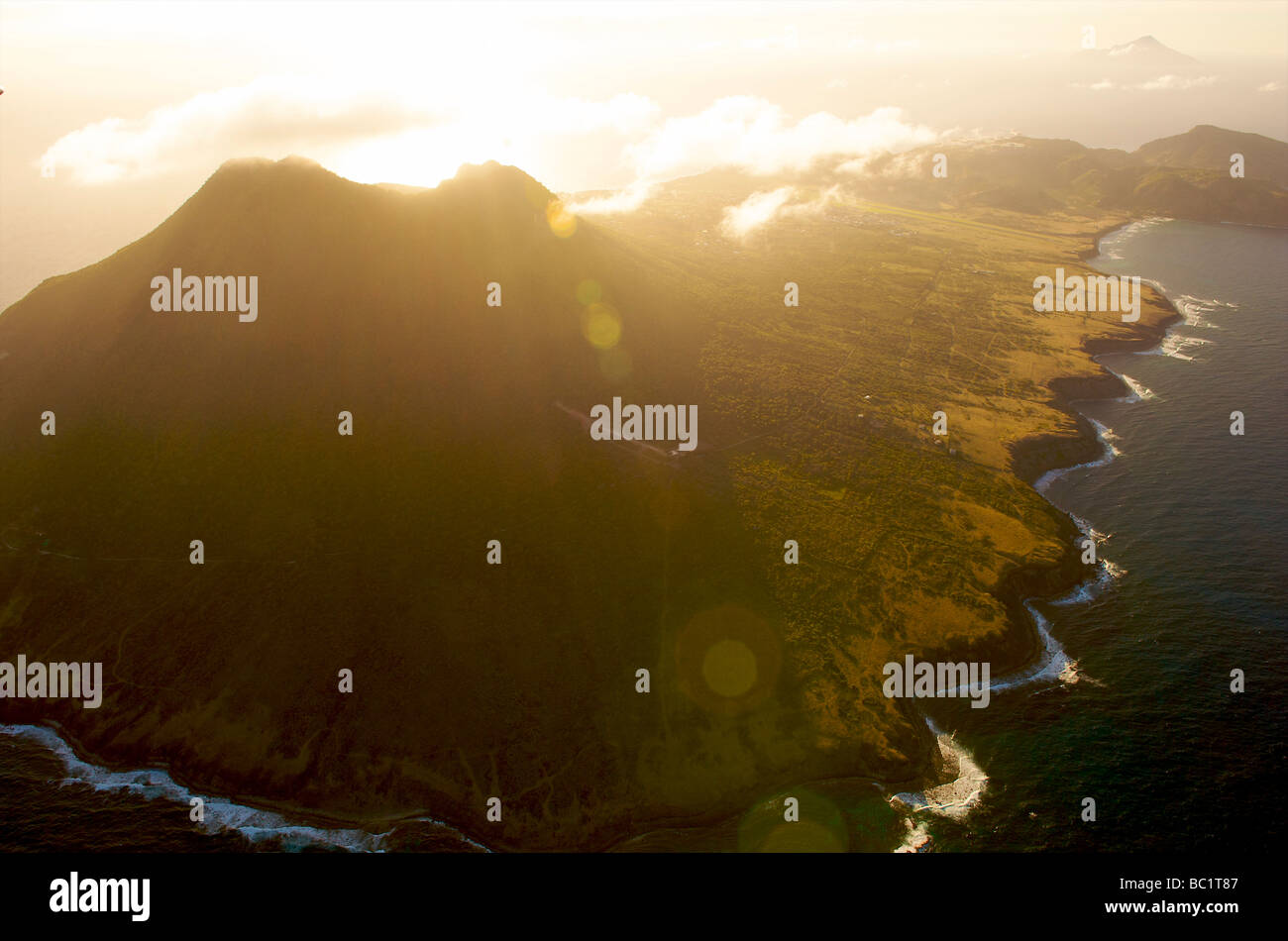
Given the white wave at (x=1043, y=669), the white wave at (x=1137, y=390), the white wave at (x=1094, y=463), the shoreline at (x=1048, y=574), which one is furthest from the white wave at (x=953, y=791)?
the white wave at (x=1137, y=390)

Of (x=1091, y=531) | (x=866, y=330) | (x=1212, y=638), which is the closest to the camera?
(x=1212, y=638)

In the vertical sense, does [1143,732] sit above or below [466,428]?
below

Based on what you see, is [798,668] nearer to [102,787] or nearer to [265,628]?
[265,628]

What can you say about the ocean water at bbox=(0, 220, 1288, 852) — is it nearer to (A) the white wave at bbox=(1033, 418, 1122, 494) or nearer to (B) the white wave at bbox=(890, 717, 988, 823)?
(B) the white wave at bbox=(890, 717, 988, 823)

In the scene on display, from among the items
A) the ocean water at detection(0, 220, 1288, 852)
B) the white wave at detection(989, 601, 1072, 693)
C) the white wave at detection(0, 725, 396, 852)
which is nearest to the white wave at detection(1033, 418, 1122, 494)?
the ocean water at detection(0, 220, 1288, 852)

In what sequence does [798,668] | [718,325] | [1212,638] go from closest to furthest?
[798,668] → [1212,638] → [718,325]

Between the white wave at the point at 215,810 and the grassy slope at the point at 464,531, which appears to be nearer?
the white wave at the point at 215,810

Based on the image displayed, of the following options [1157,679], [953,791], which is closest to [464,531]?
[953,791]

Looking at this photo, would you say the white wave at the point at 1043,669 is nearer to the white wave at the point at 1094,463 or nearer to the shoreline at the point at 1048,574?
the shoreline at the point at 1048,574
